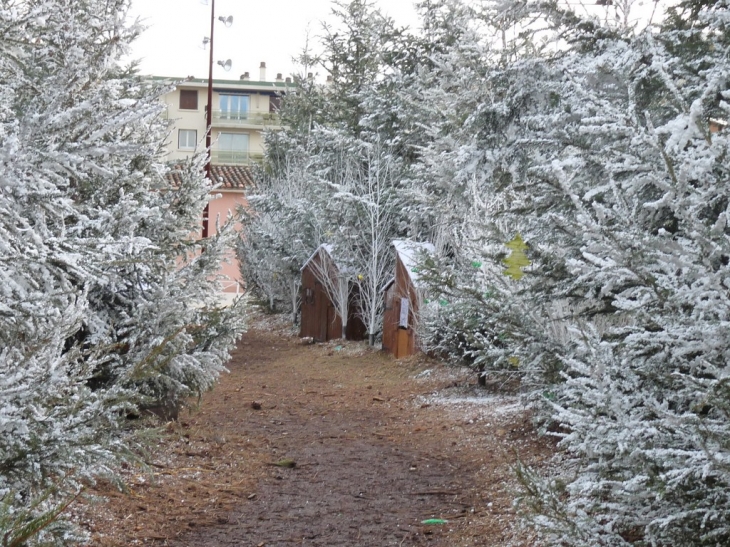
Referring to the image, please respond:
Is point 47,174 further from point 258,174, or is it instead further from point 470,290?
point 258,174

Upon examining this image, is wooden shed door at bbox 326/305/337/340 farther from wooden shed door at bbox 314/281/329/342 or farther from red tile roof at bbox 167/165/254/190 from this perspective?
red tile roof at bbox 167/165/254/190

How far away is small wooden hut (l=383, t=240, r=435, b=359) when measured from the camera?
15.4m

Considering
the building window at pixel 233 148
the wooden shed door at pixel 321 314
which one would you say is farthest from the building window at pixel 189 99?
the wooden shed door at pixel 321 314

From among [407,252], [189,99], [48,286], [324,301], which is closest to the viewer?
[48,286]

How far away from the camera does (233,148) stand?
53156 millimetres

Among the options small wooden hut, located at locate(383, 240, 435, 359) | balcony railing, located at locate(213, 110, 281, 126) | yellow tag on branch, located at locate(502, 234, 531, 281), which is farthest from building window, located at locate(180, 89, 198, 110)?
yellow tag on branch, located at locate(502, 234, 531, 281)

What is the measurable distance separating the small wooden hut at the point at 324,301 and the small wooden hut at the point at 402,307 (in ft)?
8.78

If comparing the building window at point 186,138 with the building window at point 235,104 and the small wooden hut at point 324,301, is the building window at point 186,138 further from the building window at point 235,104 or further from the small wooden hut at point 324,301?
the small wooden hut at point 324,301

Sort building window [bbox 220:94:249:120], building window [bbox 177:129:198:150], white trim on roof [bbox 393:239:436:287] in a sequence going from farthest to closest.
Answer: building window [bbox 220:94:249:120] → building window [bbox 177:129:198:150] → white trim on roof [bbox 393:239:436:287]

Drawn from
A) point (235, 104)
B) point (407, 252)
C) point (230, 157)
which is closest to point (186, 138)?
point (230, 157)

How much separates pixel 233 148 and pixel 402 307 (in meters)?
39.0

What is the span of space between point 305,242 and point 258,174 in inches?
314

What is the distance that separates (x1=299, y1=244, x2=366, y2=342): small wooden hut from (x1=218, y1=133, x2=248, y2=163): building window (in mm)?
32119

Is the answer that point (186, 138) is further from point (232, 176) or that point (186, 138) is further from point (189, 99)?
point (232, 176)
